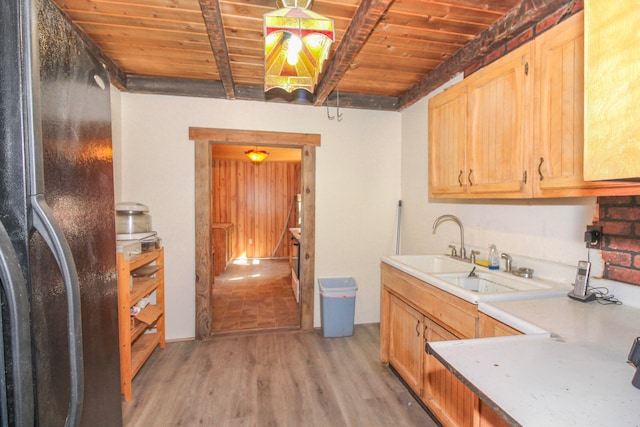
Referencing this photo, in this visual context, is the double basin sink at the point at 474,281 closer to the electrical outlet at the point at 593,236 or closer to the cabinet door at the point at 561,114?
the electrical outlet at the point at 593,236

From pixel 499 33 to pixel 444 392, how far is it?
2.19 m

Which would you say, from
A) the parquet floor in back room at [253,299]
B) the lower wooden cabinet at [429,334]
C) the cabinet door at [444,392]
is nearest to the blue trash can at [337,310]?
the parquet floor in back room at [253,299]

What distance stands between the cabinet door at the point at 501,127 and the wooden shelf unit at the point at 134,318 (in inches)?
93.8

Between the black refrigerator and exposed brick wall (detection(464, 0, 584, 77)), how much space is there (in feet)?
7.11

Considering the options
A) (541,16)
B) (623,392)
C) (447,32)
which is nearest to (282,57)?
(447,32)

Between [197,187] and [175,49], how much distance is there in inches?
46.7

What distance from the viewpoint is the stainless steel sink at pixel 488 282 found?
171cm

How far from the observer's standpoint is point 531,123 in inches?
59.2

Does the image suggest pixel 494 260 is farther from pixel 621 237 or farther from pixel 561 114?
pixel 561 114

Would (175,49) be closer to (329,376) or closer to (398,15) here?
(398,15)

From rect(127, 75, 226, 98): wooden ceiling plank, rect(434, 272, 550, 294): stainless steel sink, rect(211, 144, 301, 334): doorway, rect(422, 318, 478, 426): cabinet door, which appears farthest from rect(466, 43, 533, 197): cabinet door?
rect(211, 144, 301, 334): doorway

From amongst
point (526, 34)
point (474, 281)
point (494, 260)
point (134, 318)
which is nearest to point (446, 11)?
point (526, 34)

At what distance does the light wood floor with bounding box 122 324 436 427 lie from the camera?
1937mm

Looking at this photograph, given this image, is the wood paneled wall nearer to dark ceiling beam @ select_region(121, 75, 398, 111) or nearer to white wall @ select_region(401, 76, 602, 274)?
dark ceiling beam @ select_region(121, 75, 398, 111)
